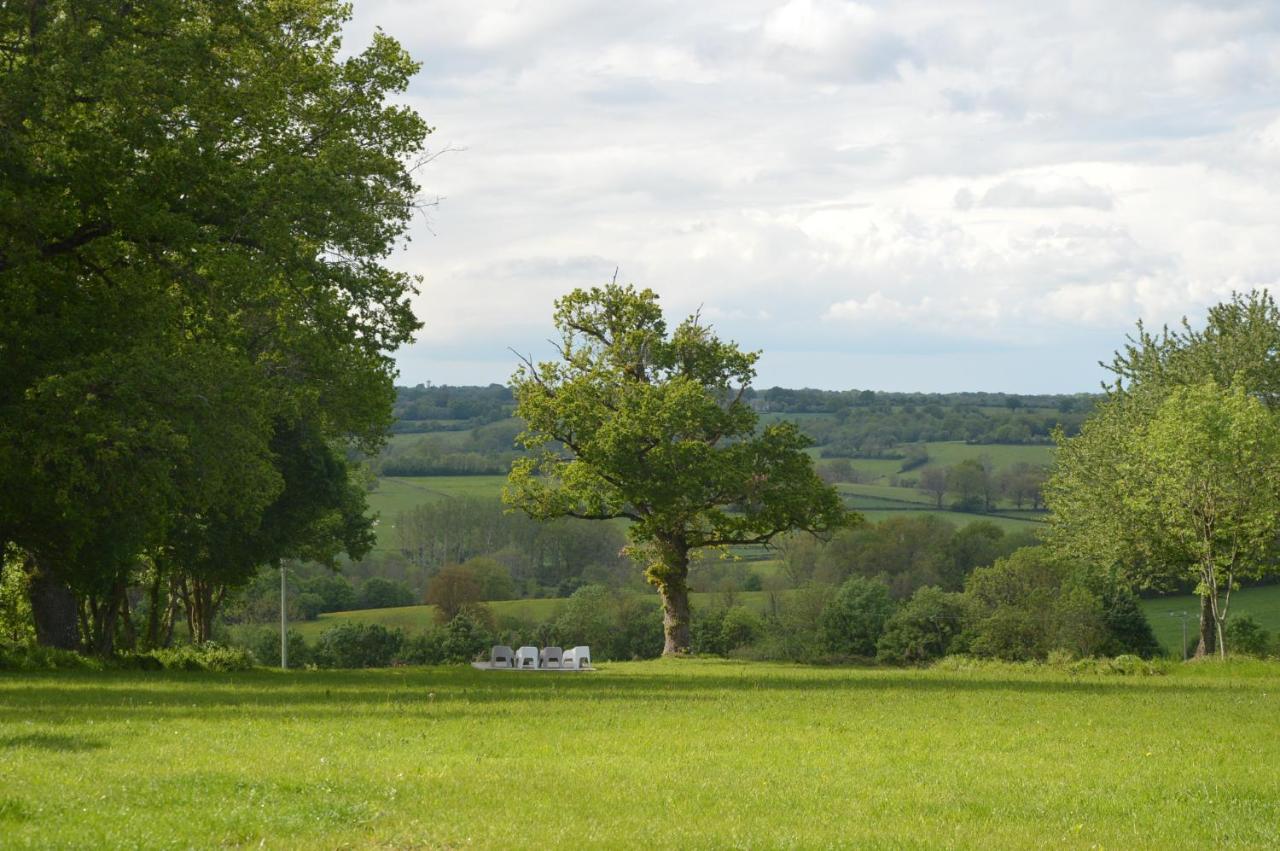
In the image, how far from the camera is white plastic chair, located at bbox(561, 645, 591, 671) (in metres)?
45.3

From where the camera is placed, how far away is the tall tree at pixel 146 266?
2488 centimetres

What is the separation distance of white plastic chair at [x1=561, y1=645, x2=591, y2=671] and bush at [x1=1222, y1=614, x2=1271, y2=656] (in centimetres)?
2437

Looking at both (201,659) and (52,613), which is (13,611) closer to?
(52,613)

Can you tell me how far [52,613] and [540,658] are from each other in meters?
20.3

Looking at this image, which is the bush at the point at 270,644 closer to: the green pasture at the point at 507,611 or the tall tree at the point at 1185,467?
the green pasture at the point at 507,611

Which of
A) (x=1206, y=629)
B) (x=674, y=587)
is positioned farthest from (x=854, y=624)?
(x=674, y=587)

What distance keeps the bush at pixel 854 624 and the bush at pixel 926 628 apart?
1337mm

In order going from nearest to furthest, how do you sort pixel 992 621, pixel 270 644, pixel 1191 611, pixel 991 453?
pixel 992 621, pixel 270 644, pixel 1191 611, pixel 991 453

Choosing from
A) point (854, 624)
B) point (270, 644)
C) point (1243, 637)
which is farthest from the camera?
point (270, 644)

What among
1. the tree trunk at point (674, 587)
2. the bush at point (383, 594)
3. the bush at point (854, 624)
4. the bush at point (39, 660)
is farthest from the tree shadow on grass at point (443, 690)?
the bush at point (383, 594)

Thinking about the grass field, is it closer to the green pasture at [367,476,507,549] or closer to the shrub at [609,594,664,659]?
the shrub at [609,594,664,659]

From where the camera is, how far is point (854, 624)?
7294 cm

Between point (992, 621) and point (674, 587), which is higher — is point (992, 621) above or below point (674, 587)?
below

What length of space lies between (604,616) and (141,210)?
2574 inches
